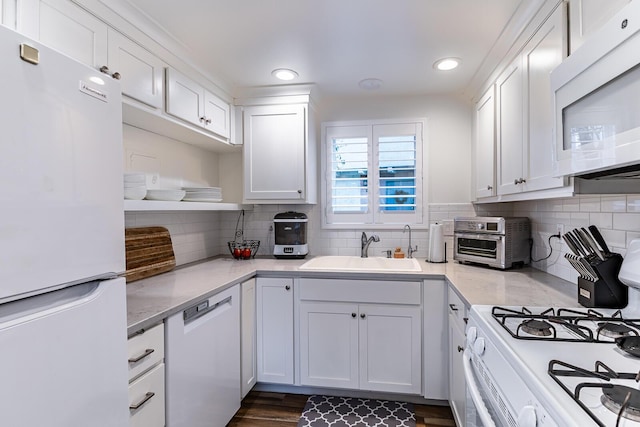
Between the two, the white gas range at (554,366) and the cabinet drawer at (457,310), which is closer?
the white gas range at (554,366)

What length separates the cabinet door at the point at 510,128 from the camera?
170 centimetres

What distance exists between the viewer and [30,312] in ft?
2.31

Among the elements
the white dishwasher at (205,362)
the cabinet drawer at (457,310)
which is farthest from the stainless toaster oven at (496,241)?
the white dishwasher at (205,362)

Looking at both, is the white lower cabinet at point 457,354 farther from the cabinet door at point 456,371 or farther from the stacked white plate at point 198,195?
the stacked white plate at point 198,195

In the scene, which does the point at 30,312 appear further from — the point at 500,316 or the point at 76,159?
the point at 500,316

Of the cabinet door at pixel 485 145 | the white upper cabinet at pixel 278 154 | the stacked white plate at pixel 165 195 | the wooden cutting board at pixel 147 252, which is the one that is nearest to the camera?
the stacked white plate at pixel 165 195

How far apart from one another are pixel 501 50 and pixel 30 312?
2307 mm

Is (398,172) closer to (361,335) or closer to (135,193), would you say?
(361,335)

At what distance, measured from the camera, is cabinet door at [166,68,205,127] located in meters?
1.88

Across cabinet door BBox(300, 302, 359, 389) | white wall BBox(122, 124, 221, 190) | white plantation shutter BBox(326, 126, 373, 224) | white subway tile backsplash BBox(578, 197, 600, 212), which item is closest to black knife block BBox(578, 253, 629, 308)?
white subway tile backsplash BBox(578, 197, 600, 212)

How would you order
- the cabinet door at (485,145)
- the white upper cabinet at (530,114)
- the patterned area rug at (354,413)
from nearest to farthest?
the white upper cabinet at (530,114)
the patterned area rug at (354,413)
the cabinet door at (485,145)

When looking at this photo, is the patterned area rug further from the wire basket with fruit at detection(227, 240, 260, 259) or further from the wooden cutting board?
the wooden cutting board

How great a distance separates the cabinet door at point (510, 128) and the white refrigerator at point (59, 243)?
1772 millimetres

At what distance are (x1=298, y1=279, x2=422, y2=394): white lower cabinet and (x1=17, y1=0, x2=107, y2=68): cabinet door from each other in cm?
164
